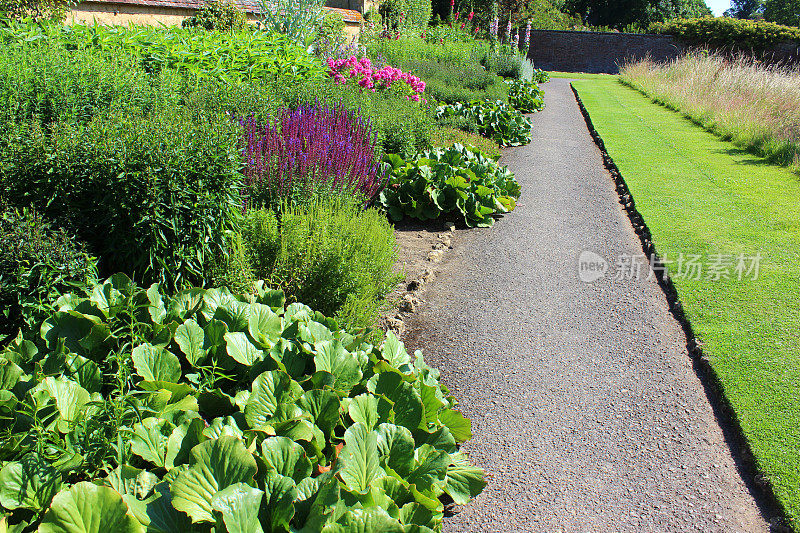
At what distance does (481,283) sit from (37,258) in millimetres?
3359

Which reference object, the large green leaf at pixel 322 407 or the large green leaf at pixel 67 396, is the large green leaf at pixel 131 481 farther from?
the large green leaf at pixel 322 407

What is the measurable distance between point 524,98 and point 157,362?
14272 mm

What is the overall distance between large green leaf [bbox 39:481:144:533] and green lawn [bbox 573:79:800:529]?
2824mm

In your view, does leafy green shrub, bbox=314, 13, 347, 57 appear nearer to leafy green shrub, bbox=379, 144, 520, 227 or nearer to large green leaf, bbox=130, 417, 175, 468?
leafy green shrub, bbox=379, 144, 520, 227

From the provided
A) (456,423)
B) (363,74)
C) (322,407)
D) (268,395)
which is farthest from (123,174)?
(363,74)

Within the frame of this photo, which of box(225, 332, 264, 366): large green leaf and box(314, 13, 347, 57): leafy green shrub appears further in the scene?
box(314, 13, 347, 57): leafy green shrub

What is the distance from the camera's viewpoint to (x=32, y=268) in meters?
2.93

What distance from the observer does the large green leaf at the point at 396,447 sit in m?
2.41

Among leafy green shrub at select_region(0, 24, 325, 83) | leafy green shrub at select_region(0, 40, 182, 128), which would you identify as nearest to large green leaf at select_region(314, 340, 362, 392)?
leafy green shrub at select_region(0, 40, 182, 128)

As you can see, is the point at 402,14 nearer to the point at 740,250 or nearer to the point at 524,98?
the point at 524,98

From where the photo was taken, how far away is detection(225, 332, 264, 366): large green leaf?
2711 millimetres

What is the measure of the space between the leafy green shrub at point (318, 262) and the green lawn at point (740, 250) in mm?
2421

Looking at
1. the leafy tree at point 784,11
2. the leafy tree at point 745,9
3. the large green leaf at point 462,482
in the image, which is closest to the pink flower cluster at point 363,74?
the large green leaf at point 462,482

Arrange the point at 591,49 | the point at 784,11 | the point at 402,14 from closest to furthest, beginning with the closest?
the point at 402,14
the point at 591,49
the point at 784,11
